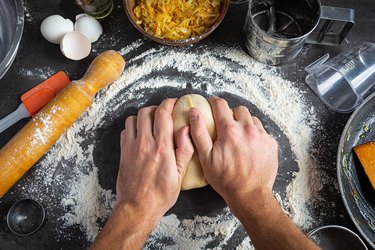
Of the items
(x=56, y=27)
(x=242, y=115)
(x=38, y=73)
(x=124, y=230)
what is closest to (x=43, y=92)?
(x=38, y=73)

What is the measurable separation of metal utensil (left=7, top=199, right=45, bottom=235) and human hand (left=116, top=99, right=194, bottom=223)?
0.89ft

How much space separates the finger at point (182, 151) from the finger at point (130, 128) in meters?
0.15

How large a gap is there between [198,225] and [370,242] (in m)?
0.51

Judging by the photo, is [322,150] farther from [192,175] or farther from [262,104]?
[192,175]

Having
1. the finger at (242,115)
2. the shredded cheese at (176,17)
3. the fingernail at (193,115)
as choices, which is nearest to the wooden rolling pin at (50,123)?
the shredded cheese at (176,17)

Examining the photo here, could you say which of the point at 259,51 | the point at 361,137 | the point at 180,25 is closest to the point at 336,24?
the point at 259,51

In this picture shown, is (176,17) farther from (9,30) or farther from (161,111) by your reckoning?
(9,30)

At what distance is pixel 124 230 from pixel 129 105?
44 centimetres

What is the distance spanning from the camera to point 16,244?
4.09 feet

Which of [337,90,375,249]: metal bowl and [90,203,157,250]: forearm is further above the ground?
[90,203,157,250]: forearm

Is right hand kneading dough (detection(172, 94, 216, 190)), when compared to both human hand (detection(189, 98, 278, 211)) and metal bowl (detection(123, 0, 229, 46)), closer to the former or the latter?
human hand (detection(189, 98, 278, 211))

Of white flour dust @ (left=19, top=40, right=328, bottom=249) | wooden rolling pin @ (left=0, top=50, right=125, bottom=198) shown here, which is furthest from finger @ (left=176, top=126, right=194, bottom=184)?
wooden rolling pin @ (left=0, top=50, right=125, bottom=198)

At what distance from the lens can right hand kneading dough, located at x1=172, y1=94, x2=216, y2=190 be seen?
1.19 metres

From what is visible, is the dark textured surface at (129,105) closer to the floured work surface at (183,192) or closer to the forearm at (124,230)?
the floured work surface at (183,192)
